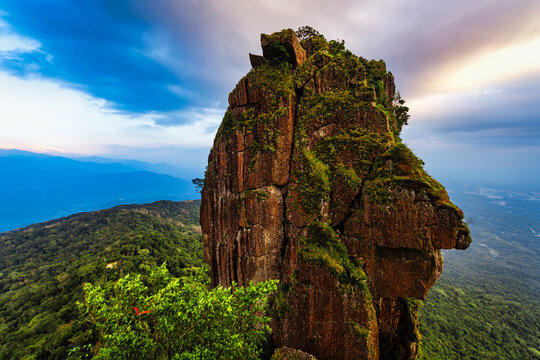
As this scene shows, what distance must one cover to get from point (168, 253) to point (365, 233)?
69.1m

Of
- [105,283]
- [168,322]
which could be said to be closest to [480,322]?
[168,322]

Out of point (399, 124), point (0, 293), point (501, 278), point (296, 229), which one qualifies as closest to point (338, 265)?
point (296, 229)

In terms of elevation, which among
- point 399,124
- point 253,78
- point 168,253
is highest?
point 253,78

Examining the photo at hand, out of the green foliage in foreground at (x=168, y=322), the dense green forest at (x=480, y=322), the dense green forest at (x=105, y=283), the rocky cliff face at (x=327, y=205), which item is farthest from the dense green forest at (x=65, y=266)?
the dense green forest at (x=480, y=322)

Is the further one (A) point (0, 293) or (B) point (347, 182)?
(A) point (0, 293)

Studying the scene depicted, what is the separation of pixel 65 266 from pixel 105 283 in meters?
40.5

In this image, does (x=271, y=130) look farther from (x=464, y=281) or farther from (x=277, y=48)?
(x=464, y=281)

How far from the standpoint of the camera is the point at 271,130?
16531 mm

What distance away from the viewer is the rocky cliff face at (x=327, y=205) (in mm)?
12680

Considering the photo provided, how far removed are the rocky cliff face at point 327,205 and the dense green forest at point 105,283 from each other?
3231 centimetres

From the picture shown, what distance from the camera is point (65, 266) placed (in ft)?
225

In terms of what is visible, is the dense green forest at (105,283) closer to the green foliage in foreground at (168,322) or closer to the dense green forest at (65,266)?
the dense green forest at (65,266)

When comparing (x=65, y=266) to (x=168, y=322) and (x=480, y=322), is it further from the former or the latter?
(x=480, y=322)

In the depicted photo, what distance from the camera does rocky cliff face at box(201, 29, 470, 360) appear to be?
12680 millimetres
